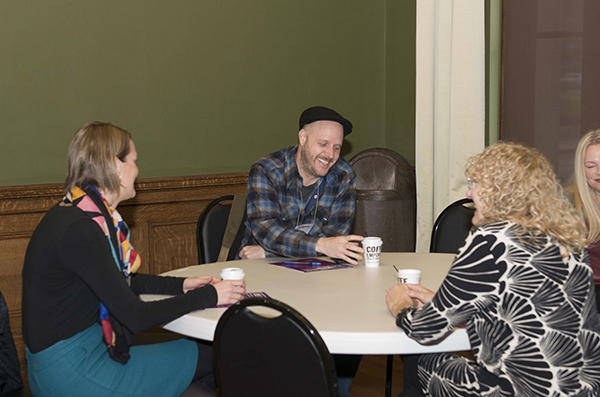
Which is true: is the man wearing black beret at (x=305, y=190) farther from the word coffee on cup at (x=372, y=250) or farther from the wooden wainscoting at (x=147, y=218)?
the wooden wainscoting at (x=147, y=218)

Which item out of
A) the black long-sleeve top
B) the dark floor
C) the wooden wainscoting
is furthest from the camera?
the wooden wainscoting

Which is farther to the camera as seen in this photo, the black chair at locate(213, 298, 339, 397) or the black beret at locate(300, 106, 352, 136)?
the black beret at locate(300, 106, 352, 136)

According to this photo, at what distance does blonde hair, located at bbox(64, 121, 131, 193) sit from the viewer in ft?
5.62

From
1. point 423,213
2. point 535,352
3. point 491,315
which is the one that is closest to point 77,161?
point 491,315

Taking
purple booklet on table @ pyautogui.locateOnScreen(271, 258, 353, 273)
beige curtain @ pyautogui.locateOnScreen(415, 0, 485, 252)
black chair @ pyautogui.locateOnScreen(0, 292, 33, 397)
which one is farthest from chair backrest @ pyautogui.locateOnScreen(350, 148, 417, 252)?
black chair @ pyautogui.locateOnScreen(0, 292, 33, 397)

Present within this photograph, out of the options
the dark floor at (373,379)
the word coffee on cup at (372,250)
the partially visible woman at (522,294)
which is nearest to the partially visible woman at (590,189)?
the word coffee on cup at (372,250)

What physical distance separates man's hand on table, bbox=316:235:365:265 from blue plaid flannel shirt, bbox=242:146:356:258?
27cm

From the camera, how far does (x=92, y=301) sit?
169 centimetres

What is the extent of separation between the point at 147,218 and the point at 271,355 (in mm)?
2594

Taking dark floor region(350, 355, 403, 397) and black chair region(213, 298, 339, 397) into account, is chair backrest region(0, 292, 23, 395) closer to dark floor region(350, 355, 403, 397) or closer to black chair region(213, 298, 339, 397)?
black chair region(213, 298, 339, 397)

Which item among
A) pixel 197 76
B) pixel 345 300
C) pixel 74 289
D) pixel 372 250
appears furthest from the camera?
pixel 197 76

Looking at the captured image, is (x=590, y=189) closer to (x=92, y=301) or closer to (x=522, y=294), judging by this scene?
(x=522, y=294)

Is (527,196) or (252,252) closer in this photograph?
(527,196)

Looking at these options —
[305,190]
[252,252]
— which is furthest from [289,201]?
[252,252]
